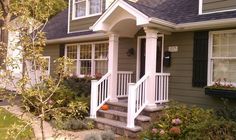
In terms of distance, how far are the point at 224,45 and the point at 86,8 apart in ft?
21.3

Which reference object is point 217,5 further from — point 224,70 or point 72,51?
A: point 72,51

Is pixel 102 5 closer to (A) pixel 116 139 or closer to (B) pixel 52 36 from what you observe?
Result: (B) pixel 52 36

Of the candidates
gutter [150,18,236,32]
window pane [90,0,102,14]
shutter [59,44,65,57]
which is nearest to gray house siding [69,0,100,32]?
window pane [90,0,102,14]

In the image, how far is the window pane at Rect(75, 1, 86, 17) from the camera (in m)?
13.3

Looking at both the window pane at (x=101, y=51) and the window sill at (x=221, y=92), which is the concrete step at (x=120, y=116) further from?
the window pane at (x=101, y=51)

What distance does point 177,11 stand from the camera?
9.73 metres

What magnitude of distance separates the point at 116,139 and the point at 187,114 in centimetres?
184

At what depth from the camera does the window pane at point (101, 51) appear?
12.3 m

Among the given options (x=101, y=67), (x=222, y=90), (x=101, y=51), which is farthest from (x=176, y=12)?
(x=101, y=67)

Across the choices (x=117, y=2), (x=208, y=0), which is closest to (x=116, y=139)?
(x=117, y=2)

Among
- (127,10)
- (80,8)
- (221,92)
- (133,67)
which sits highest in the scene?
(80,8)

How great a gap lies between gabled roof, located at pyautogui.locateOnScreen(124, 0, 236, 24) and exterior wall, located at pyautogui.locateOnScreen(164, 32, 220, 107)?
51 centimetres

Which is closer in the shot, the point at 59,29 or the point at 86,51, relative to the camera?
the point at 86,51

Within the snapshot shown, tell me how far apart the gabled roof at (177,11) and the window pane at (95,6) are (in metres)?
2.18
